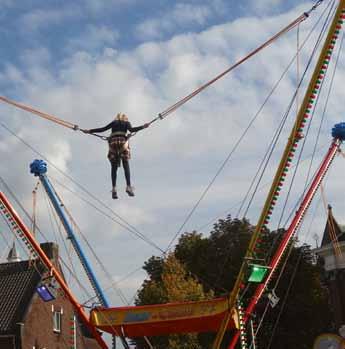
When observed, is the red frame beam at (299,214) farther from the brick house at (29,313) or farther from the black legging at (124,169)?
the brick house at (29,313)

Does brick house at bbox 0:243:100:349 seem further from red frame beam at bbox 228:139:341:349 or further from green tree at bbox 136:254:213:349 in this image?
red frame beam at bbox 228:139:341:349

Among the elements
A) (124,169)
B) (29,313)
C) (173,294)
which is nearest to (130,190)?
(124,169)

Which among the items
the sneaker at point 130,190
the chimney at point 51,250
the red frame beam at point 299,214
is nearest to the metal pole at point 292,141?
the red frame beam at point 299,214

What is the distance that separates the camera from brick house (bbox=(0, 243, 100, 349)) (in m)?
37.8

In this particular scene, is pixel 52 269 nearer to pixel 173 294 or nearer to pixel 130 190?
pixel 130 190

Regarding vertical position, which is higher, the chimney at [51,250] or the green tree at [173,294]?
the chimney at [51,250]

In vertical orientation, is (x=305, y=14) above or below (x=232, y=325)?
above

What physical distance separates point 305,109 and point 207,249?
2881 centimetres

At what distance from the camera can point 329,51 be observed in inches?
664

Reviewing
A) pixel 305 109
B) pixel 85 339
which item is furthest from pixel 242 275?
pixel 85 339

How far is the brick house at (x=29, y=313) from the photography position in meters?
37.8

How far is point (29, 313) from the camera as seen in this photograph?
1531 inches

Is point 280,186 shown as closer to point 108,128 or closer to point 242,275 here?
point 242,275

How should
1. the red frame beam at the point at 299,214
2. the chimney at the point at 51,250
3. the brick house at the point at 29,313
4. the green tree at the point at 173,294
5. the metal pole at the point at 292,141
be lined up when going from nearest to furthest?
1. the metal pole at the point at 292,141
2. the red frame beam at the point at 299,214
3. the green tree at the point at 173,294
4. the brick house at the point at 29,313
5. the chimney at the point at 51,250
